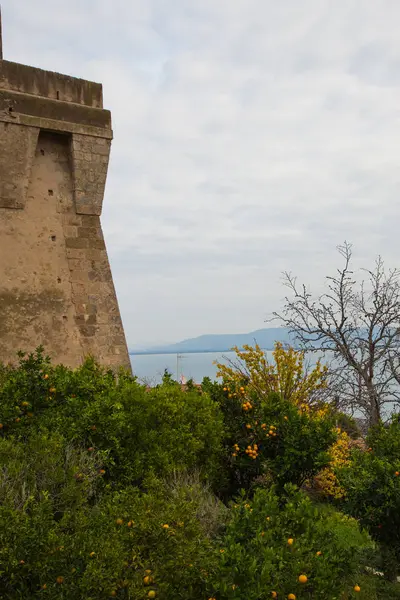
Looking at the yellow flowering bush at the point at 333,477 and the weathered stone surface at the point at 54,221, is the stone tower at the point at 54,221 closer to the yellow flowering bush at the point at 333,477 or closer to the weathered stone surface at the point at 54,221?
the weathered stone surface at the point at 54,221

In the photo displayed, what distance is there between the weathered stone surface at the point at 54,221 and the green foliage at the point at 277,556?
598cm

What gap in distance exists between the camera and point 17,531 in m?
3.58

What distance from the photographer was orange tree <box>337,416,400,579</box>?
226 inches

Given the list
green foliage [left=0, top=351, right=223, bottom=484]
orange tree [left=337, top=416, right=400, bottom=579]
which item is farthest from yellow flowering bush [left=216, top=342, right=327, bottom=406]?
orange tree [left=337, top=416, right=400, bottom=579]

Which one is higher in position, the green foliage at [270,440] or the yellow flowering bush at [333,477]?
the green foliage at [270,440]

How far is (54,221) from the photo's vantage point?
32.6ft

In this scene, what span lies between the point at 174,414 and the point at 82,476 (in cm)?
229

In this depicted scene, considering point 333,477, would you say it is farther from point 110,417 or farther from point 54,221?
point 54,221

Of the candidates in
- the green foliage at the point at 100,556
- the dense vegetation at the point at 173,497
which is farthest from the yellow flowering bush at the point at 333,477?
the green foliage at the point at 100,556

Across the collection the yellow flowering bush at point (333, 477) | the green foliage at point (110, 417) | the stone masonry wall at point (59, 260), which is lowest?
the yellow flowering bush at point (333, 477)

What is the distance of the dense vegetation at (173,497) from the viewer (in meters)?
3.61

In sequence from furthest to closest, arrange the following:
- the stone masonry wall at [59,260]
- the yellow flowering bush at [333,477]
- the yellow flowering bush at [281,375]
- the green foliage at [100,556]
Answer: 1. the yellow flowering bush at [333,477]
2. the yellow flowering bush at [281,375]
3. the stone masonry wall at [59,260]
4. the green foliage at [100,556]

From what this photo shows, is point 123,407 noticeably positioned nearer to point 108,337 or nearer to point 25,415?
point 25,415

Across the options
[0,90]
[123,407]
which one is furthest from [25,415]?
[0,90]
